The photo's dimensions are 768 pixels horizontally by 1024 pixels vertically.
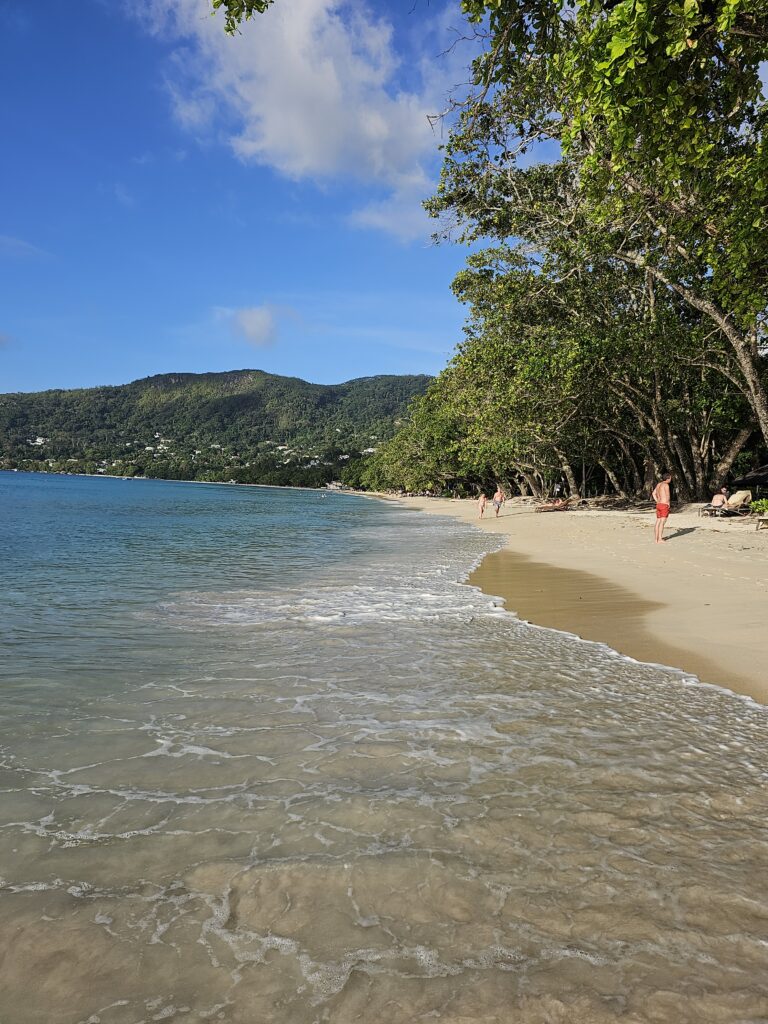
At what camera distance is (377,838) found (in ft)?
10.5

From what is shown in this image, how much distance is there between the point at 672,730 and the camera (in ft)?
14.7

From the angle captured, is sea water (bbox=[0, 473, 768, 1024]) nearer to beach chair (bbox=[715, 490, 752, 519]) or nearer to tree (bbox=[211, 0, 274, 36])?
tree (bbox=[211, 0, 274, 36])

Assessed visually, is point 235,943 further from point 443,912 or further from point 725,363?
point 725,363

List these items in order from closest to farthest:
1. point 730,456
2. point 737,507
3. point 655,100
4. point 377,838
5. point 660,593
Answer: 1. point 377,838
2. point 655,100
3. point 660,593
4. point 737,507
5. point 730,456

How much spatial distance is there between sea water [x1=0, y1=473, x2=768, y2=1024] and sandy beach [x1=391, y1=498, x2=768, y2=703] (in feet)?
2.58

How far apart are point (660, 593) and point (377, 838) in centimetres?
854

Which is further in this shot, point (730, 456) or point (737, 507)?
point (730, 456)

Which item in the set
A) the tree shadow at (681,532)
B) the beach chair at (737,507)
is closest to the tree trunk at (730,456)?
the beach chair at (737,507)

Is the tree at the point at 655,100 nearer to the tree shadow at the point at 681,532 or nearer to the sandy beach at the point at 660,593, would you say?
the sandy beach at the point at 660,593

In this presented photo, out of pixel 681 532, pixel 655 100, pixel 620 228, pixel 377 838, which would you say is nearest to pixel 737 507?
pixel 681 532

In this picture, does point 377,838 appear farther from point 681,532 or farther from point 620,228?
point 681,532

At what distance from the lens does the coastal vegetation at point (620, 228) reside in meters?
6.39

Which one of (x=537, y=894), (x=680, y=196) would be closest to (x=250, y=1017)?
(x=537, y=894)

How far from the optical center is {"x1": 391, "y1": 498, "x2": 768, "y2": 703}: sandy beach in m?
6.55
